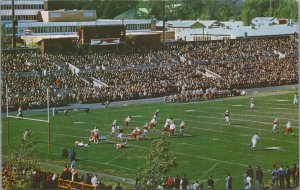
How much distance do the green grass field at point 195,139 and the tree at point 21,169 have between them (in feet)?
14.2

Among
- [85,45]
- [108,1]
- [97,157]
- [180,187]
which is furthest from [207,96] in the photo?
[108,1]

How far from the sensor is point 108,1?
6397 cm

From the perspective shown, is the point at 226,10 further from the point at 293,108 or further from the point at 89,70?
the point at 293,108

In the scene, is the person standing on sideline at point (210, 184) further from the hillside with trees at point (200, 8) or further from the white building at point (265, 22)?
the white building at point (265, 22)

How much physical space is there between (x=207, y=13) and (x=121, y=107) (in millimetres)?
47012

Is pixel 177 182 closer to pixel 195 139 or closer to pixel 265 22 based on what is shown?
pixel 195 139

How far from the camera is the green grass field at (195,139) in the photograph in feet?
68.9

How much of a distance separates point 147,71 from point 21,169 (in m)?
24.2

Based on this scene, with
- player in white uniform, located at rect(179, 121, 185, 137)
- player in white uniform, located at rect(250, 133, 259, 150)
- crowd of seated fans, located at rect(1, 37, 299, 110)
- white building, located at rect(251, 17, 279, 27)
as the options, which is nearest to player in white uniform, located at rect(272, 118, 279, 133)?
player in white uniform, located at rect(250, 133, 259, 150)

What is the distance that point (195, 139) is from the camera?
2495 cm

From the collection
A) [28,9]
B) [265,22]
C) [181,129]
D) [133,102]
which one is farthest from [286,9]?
[181,129]

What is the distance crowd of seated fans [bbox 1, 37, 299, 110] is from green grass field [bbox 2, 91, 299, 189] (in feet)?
8.78

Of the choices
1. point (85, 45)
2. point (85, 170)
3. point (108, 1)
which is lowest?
point (85, 170)

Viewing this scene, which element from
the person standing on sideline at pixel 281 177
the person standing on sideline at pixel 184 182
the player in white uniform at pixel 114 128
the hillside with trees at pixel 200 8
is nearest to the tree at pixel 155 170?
the person standing on sideline at pixel 184 182
